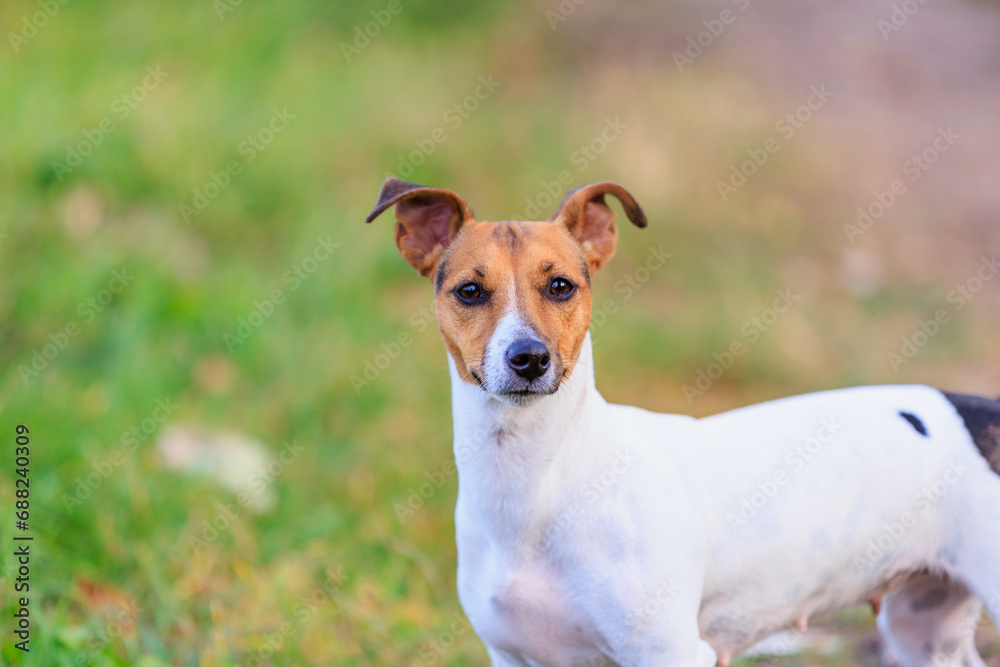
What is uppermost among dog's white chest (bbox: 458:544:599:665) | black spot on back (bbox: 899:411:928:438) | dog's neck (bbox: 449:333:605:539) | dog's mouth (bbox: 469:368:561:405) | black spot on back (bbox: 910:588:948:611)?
dog's mouth (bbox: 469:368:561:405)

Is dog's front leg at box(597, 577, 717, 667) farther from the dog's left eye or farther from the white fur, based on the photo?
the dog's left eye

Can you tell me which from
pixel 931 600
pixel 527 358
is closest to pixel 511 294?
pixel 527 358

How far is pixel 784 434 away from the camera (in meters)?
3.79

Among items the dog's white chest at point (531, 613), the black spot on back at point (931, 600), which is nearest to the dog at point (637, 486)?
the dog's white chest at point (531, 613)

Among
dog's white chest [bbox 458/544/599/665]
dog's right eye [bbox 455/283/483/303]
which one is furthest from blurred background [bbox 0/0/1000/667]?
dog's right eye [bbox 455/283/483/303]

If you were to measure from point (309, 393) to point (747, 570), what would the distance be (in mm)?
4174

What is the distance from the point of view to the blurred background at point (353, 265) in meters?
5.42

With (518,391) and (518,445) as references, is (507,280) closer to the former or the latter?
(518,391)

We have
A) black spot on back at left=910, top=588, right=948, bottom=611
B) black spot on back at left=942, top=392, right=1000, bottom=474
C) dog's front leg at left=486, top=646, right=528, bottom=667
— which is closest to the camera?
dog's front leg at left=486, top=646, right=528, bottom=667

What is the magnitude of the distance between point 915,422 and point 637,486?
1236 mm

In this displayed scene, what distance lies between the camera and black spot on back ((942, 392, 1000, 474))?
372cm

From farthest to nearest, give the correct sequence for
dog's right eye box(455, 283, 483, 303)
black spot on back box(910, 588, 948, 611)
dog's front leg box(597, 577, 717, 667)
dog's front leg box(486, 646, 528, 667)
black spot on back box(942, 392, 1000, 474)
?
1. black spot on back box(910, 588, 948, 611)
2. black spot on back box(942, 392, 1000, 474)
3. dog's front leg box(486, 646, 528, 667)
4. dog's right eye box(455, 283, 483, 303)
5. dog's front leg box(597, 577, 717, 667)

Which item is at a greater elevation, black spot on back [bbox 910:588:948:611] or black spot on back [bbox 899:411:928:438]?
black spot on back [bbox 899:411:928:438]

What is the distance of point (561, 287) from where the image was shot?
3.44m
